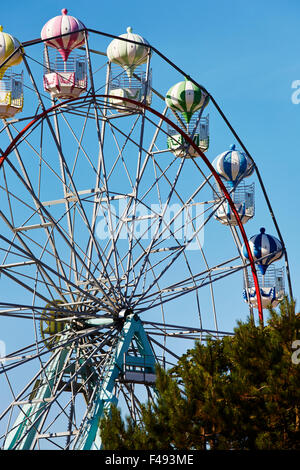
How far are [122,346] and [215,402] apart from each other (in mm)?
5723

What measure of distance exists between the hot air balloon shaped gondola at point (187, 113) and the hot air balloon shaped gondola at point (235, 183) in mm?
1706

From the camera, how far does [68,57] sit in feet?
88.6

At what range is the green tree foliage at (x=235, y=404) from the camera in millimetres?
20656

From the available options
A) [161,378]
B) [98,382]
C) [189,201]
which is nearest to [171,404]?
[161,378]

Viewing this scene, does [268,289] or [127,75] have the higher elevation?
[127,75]

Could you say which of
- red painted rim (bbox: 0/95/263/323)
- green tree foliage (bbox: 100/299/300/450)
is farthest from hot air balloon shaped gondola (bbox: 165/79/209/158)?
green tree foliage (bbox: 100/299/300/450)

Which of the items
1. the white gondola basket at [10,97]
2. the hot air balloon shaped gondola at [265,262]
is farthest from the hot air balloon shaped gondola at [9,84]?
the hot air balloon shaped gondola at [265,262]

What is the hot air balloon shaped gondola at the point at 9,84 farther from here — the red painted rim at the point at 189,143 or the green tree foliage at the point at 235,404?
the green tree foliage at the point at 235,404

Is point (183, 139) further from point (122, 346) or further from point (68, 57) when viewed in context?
point (122, 346)

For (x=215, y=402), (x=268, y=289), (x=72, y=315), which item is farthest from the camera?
(x=268, y=289)

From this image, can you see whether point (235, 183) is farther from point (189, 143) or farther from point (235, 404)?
point (235, 404)

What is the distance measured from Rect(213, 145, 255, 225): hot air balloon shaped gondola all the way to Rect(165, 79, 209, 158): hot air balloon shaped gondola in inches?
67.2

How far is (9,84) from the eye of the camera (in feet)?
87.1

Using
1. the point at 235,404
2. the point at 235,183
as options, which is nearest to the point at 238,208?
the point at 235,183
